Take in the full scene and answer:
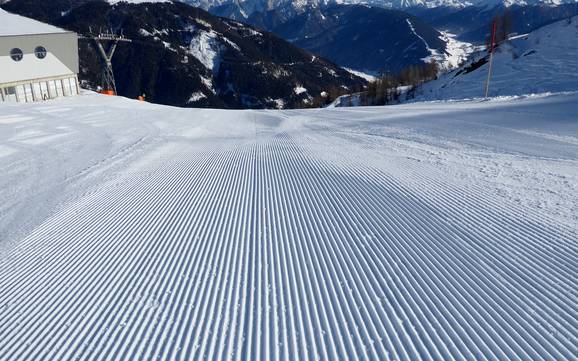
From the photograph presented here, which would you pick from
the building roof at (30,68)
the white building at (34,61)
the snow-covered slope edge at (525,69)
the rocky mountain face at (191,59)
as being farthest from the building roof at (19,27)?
the rocky mountain face at (191,59)

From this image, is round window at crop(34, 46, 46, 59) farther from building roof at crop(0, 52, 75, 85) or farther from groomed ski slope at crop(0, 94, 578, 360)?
groomed ski slope at crop(0, 94, 578, 360)

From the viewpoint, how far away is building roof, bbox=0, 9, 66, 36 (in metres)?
31.6

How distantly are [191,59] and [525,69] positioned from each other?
371ft

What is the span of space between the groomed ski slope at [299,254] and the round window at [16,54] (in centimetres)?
2338

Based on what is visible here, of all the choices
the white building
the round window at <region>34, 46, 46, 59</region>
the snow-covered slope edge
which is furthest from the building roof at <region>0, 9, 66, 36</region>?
the snow-covered slope edge

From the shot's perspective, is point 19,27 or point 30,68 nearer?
point 30,68

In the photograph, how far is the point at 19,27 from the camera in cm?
3291

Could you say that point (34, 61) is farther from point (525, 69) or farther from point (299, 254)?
point (525, 69)

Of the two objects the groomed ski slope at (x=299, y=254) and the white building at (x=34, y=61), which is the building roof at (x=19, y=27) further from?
the groomed ski slope at (x=299, y=254)

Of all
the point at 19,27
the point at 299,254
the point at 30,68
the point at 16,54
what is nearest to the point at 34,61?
the point at 30,68

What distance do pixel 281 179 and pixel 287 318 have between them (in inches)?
246

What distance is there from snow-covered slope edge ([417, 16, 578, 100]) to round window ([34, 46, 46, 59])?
35970 millimetres

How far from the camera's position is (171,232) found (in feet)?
25.2

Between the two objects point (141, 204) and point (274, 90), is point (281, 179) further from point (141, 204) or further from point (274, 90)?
point (274, 90)
